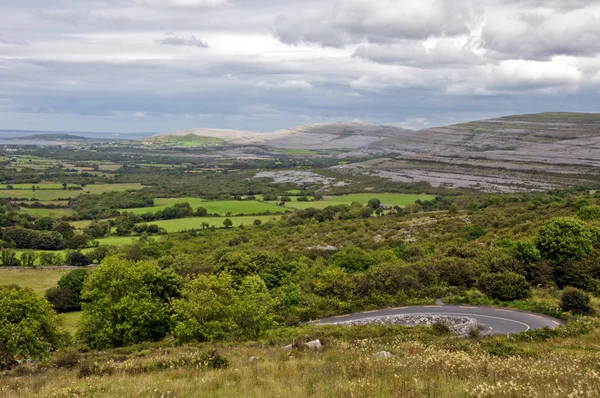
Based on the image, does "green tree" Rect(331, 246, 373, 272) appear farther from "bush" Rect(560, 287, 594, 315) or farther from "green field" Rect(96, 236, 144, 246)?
"green field" Rect(96, 236, 144, 246)

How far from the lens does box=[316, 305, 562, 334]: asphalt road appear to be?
26.7 meters

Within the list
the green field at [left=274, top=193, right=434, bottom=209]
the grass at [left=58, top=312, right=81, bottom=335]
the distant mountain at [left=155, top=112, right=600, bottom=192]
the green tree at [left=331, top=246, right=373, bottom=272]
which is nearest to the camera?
the grass at [left=58, top=312, right=81, bottom=335]

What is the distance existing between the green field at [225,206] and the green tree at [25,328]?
82.7 metres

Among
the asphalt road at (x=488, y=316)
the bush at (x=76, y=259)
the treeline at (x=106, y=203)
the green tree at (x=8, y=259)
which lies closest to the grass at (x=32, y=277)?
the bush at (x=76, y=259)

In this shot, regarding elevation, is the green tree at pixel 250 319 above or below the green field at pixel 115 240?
above

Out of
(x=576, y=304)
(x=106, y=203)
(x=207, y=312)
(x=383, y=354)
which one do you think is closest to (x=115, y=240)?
(x=106, y=203)

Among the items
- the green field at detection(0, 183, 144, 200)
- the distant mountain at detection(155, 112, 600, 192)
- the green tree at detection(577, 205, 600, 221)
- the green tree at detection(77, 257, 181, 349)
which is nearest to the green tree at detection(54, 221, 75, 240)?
the green field at detection(0, 183, 144, 200)

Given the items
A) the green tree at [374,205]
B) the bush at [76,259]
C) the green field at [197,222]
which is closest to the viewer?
the bush at [76,259]

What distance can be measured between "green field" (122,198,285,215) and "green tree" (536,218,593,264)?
77.4 meters

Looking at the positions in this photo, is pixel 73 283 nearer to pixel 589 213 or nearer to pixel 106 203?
pixel 589 213

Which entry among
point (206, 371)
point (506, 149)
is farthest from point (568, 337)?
point (506, 149)

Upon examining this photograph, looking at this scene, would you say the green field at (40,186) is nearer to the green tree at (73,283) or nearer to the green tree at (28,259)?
the green tree at (28,259)

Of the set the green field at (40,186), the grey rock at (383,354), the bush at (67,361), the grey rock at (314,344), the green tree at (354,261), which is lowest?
the green field at (40,186)

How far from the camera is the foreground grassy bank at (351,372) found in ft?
39.6
